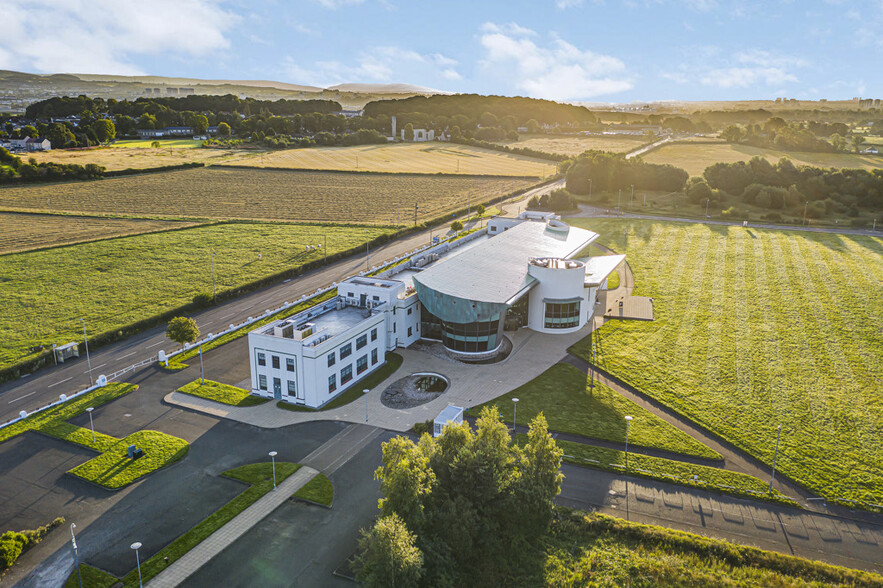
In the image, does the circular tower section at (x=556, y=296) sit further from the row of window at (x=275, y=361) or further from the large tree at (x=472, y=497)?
the large tree at (x=472, y=497)

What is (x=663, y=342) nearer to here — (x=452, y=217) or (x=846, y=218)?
(x=452, y=217)

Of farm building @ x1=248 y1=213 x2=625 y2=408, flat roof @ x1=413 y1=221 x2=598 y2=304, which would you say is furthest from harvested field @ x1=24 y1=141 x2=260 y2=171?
flat roof @ x1=413 y1=221 x2=598 y2=304

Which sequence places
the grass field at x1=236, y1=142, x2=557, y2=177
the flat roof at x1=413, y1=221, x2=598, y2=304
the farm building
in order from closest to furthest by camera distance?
the farm building
the flat roof at x1=413, y1=221, x2=598, y2=304
the grass field at x1=236, y1=142, x2=557, y2=177

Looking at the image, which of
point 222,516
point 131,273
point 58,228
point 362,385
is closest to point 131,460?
point 222,516

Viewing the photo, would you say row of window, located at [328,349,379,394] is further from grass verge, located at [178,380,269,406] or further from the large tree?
the large tree

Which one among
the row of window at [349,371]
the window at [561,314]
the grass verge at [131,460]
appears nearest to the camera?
the grass verge at [131,460]

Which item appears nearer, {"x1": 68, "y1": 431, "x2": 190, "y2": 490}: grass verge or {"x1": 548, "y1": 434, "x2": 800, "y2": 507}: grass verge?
{"x1": 548, "y1": 434, "x2": 800, "y2": 507}: grass verge

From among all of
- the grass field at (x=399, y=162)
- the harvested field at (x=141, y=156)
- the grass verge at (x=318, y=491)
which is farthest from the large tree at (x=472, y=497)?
the harvested field at (x=141, y=156)

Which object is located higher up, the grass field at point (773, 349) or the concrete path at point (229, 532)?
the grass field at point (773, 349)

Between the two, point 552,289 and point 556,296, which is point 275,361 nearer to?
point 552,289
